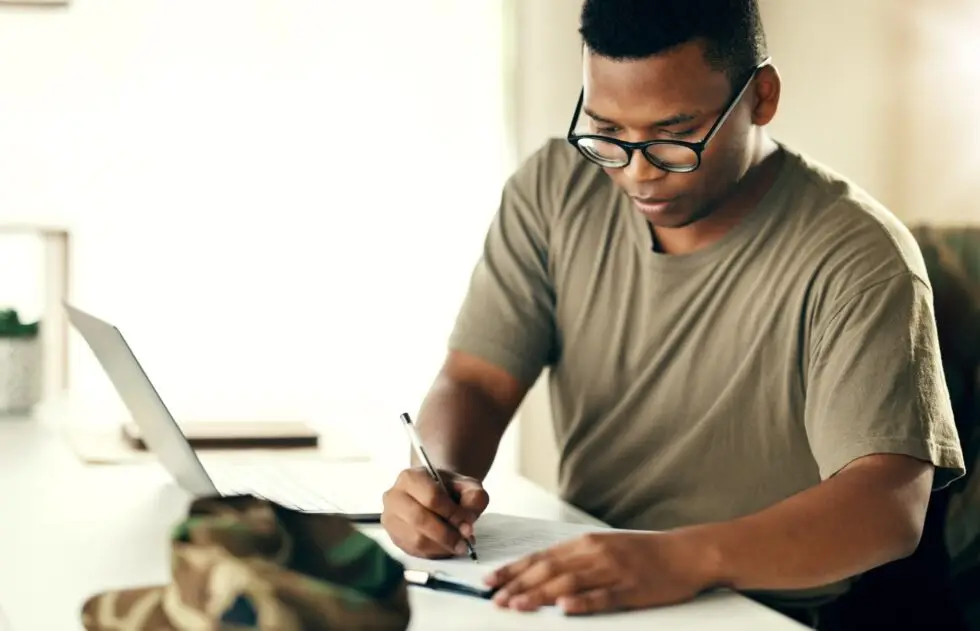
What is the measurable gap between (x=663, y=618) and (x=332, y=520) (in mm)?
Result: 345

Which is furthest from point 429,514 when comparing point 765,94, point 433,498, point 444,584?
point 765,94

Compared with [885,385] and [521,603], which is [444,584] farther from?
[885,385]

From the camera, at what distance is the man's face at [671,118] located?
1.33 meters

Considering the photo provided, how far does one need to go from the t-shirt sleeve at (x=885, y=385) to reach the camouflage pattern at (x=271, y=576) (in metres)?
0.67

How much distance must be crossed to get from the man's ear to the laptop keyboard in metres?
0.64

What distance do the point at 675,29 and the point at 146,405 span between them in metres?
0.68

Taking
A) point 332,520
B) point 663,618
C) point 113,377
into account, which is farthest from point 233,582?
point 113,377

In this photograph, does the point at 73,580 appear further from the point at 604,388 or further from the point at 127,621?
the point at 604,388

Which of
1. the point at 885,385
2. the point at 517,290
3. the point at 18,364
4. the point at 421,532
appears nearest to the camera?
the point at 421,532

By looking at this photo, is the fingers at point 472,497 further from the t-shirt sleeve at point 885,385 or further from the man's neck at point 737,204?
the man's neck at point 737,204

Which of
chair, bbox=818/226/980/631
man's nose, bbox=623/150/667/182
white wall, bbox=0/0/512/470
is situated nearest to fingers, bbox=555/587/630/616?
chair, bbox=818/226/980/631

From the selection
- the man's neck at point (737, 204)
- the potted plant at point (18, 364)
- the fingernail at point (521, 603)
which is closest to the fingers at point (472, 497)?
the fingernail at point (521, 603)

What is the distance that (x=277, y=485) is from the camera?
1422mm

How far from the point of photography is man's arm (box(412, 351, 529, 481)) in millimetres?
1472
